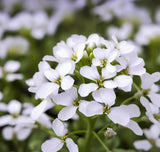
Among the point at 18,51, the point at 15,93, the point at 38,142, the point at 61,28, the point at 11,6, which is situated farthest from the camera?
→ the point at 11,6

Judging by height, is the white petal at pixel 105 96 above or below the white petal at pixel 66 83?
below

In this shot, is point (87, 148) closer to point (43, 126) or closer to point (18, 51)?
point (43, 126)

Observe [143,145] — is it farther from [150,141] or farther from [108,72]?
[108,72]

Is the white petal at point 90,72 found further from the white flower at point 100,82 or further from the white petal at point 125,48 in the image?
the white petal at point 125,48

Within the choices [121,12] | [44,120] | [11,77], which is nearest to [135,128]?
[44,120]

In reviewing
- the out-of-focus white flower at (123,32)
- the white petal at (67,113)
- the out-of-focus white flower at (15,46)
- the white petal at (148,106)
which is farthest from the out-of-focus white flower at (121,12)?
the white petal at (67,113)

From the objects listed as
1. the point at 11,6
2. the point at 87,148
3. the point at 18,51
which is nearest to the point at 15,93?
the point at 18,51

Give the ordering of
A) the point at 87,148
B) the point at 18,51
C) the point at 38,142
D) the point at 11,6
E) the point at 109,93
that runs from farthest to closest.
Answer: the point at 11,6
the point at 18,51
the point at 38,142
the point at 87,148
the point at 109,93
